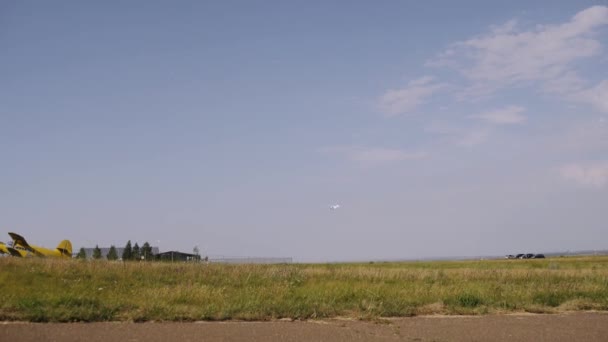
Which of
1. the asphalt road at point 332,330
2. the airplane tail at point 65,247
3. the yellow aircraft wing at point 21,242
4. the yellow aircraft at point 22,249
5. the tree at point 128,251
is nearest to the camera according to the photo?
the asphalt road at point 332,330

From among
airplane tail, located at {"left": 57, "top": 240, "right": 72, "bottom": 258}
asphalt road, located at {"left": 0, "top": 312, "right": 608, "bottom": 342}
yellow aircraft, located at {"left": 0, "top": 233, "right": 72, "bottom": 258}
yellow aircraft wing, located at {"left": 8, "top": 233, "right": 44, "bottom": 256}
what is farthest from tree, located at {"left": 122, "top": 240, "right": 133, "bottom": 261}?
asphalt road, located at {"left": 0, "top": 312, "right": 608, "bottom": 342}

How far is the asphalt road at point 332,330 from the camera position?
287 inches

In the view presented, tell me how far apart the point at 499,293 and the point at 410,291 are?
2378mm

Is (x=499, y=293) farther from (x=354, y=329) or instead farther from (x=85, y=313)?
(x=85, y=313)

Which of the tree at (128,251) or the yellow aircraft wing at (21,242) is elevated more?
the yellow aircraft wing at (21,242)

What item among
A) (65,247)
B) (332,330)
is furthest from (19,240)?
(332,330)

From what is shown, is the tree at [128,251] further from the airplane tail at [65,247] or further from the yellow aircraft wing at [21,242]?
the yellow aircraft wing at [21,242]

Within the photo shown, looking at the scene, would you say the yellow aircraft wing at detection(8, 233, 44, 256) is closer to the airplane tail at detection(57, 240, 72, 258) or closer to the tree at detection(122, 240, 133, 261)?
the airplane tail at detection(57, 240, 72, 258)

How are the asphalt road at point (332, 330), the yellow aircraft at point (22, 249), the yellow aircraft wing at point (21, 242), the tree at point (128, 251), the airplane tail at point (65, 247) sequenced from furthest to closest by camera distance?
1. the tree at point (128, 251)
2. the airplane tail at point (65, 247)
3. the yellow aircraft wing at point (21, 242)
4. the yellow aircraft at point (22, 249)
5. the asphalt road at point (332, 330)

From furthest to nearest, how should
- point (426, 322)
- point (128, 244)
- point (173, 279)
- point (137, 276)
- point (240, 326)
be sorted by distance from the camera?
point (128, 244)
point (137, 276)
point (173, 279)
point (426, 322)
point (240, 326)

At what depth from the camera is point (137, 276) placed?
19.5m

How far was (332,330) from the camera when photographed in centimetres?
811

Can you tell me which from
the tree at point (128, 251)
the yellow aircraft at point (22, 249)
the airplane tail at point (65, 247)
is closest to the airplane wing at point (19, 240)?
the yellow aircraft at point (22, 249)

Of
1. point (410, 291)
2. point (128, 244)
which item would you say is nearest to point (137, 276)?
point (410, 291)
